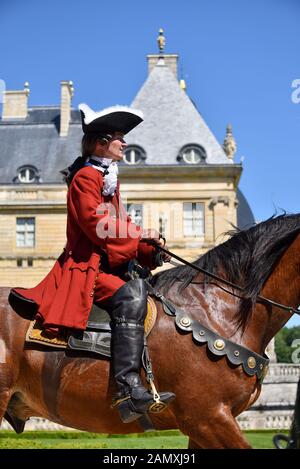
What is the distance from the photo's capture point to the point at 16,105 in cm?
3891

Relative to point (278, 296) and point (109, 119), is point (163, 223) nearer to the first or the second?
point (109, 119)

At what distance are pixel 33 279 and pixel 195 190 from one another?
908 cm

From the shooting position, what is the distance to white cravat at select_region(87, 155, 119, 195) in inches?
175

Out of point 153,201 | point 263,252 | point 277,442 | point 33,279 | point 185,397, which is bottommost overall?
point 277,442

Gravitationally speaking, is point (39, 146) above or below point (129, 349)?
above

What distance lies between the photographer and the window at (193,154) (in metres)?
34.4

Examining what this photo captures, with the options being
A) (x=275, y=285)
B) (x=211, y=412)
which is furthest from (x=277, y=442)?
(x=275, y=285)

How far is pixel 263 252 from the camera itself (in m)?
4.29

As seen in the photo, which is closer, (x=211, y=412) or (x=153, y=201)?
(x=211, y=412)

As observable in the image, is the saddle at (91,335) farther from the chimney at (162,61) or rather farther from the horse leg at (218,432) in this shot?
the chimney at (162,61)

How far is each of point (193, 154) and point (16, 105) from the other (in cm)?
1107

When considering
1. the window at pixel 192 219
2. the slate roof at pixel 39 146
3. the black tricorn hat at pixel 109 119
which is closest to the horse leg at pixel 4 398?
the black tricorn hat at pixel 109 119

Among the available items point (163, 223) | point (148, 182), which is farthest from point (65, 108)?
point (163, 223)

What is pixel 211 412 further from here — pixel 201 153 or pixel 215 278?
pixel 201 153
